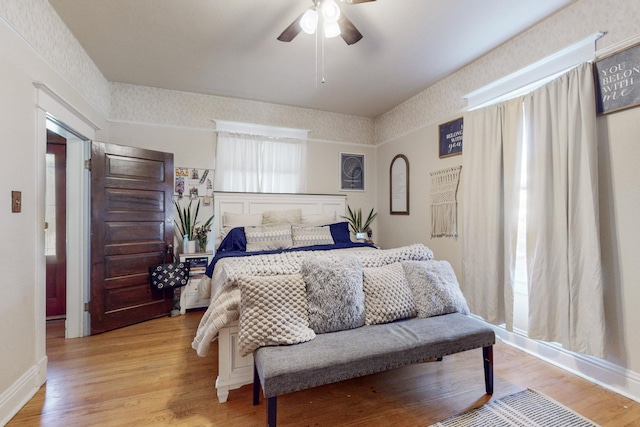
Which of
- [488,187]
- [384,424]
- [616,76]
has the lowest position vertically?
[384,424]

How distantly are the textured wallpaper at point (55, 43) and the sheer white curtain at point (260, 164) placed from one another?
4.59 ft

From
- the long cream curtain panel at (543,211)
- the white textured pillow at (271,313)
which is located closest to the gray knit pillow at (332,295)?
the white textured pillow at (271,313)

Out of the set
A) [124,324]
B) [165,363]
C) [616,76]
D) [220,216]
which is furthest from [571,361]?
Answer: [124,324]

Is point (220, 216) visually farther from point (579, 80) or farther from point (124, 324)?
point (579, 80)

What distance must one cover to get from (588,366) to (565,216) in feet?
3.57

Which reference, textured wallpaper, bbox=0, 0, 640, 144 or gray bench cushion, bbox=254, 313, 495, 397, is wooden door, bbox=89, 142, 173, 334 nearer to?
textured wallpaper, bbox=0, 0, 640, 144

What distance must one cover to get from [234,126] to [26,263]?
2681 millimetres

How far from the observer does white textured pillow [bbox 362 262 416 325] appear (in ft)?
6.12

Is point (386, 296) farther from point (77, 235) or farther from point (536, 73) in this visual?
point (77, 235)

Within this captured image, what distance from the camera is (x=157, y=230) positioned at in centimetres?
326

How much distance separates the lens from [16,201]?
1772 mm

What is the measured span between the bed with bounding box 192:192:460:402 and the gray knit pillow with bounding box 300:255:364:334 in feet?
0.27

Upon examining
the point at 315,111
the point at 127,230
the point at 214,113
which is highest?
the point at 315,111

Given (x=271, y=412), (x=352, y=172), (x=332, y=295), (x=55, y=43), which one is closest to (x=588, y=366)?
(x=332, y=295)
